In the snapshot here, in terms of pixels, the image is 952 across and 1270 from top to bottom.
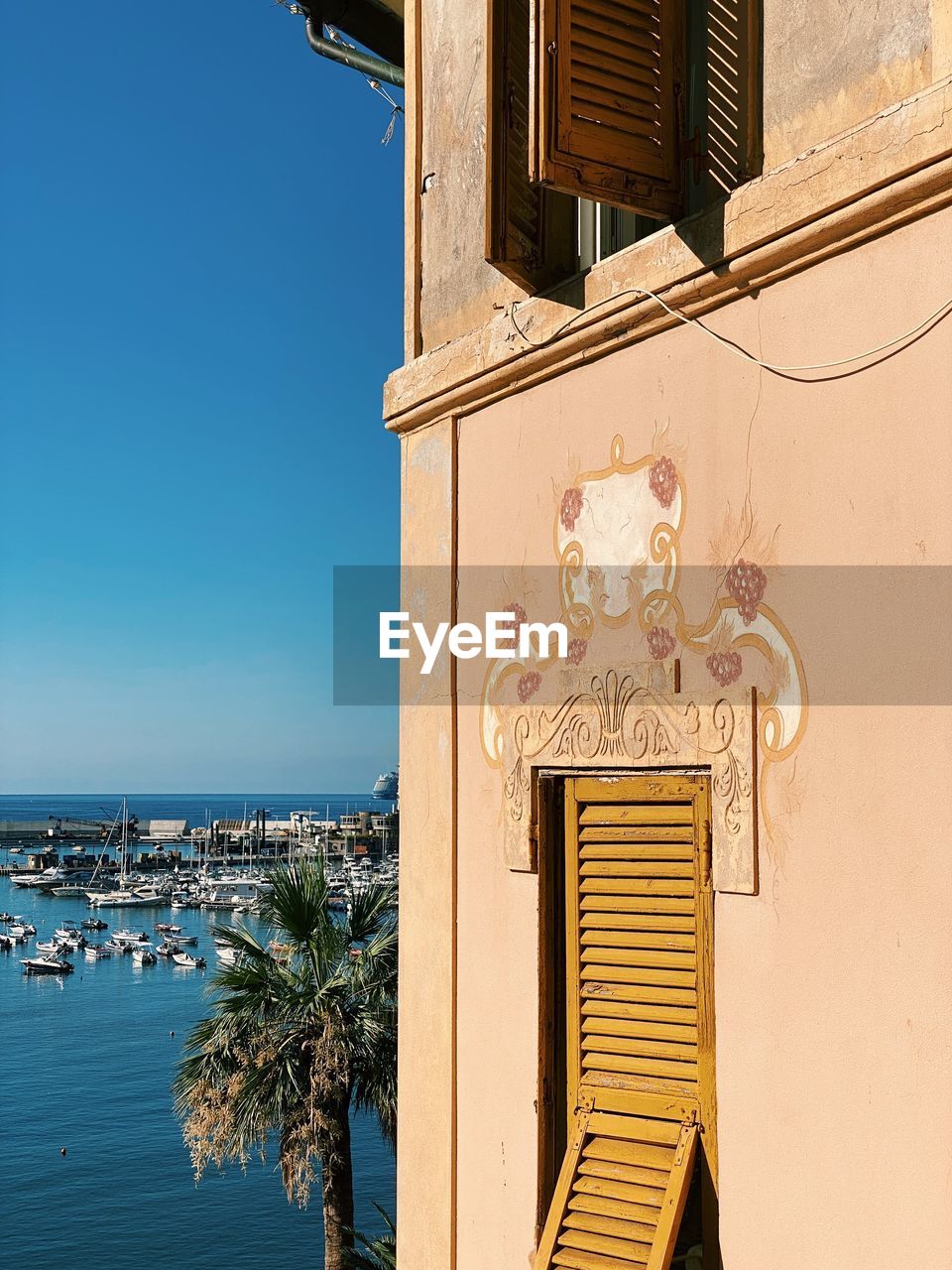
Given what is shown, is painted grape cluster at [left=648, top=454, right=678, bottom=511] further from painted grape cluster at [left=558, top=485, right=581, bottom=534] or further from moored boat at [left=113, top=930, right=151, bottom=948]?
moored boat at [left=113, top=930, right=151, bottom=948]

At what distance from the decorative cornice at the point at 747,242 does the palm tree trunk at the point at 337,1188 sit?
38.7 feet

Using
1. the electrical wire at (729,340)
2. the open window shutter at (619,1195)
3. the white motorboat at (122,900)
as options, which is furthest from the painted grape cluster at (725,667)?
the white motorboat at (122,900)

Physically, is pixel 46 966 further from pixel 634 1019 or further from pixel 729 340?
pixel 729 340

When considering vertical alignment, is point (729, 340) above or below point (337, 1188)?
above

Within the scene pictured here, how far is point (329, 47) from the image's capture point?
9055 millimetres

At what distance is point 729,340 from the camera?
418 cm

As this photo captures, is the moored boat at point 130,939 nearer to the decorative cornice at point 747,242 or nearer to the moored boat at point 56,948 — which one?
the moored boat at point 56,948

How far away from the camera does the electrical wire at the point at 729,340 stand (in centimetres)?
354

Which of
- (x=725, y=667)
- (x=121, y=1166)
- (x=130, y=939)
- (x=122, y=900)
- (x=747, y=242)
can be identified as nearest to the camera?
(x=747, y=242)

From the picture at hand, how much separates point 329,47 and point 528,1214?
288 inches

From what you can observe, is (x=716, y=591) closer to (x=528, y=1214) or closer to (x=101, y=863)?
(x=528, y=1214)

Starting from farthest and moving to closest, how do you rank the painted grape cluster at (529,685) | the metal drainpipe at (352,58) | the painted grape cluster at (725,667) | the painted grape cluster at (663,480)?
the metal drainpipe at (352,58)
the painted grape cluster at (529,685)
the painted grape cluster at (663,480)
the painted grape cluster at (725,667)

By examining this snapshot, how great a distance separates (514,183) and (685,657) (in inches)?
74.3

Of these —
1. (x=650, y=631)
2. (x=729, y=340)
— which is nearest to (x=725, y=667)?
(x=650, y=631)
